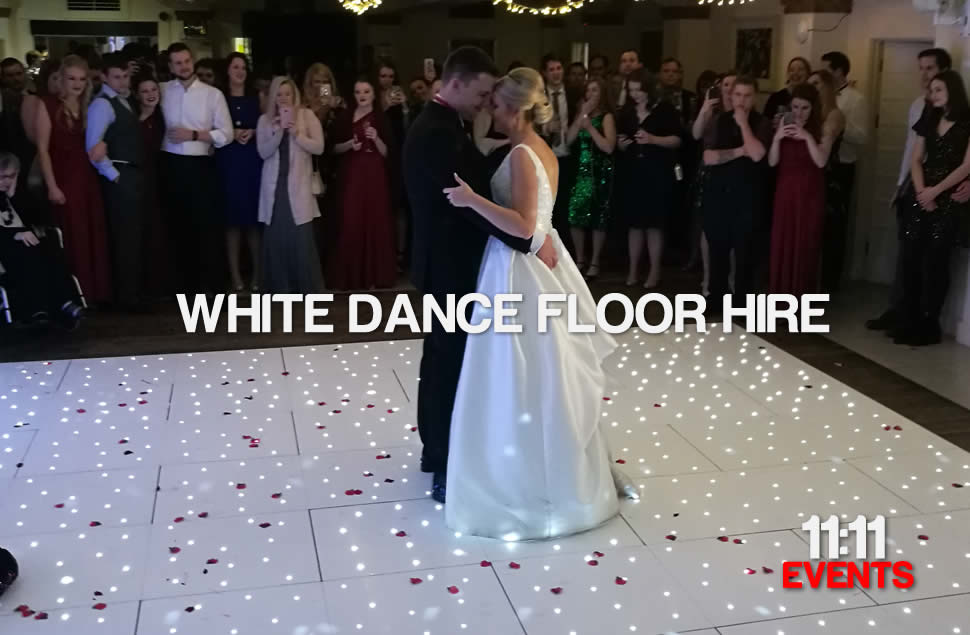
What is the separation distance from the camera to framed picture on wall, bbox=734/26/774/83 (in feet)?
30.2

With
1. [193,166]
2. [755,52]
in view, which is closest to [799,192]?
[193,166]

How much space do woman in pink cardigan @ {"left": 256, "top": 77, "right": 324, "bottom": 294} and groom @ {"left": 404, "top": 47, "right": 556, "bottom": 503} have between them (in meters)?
3.03

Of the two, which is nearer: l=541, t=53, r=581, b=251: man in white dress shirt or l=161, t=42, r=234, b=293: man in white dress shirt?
l=161, t=42, r=234, b=293: man in white dress shirt

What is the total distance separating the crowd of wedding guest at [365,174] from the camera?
5832 millimetres

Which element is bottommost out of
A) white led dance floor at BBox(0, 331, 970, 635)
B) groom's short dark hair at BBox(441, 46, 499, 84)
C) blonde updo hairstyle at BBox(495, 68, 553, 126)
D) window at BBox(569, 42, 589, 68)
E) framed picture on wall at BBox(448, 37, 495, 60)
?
white led dance floor at BBox(0, 331, 970, 635)

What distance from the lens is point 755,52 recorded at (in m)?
9.41

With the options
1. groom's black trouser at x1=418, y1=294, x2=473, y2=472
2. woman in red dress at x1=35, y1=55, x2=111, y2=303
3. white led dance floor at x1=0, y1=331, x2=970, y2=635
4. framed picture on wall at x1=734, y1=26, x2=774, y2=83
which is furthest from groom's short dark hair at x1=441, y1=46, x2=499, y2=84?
framed picture on wall at x1=734, y1=26, x2=774, y2=83

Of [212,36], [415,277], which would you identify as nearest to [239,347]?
[415,277]

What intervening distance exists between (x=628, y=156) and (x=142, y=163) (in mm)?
3041

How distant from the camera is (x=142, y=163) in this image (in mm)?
6188

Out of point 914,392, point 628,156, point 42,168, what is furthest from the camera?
point 628,156

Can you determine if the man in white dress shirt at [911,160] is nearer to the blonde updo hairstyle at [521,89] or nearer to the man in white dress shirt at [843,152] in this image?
the man in white dress shirt at [843,152]

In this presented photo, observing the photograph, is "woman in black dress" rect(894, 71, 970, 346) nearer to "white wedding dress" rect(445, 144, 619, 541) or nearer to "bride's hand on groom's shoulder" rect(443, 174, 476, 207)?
"white wedding dress" rect(445, 144, 619, 541)

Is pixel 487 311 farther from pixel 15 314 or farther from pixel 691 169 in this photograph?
pixel 691 169
